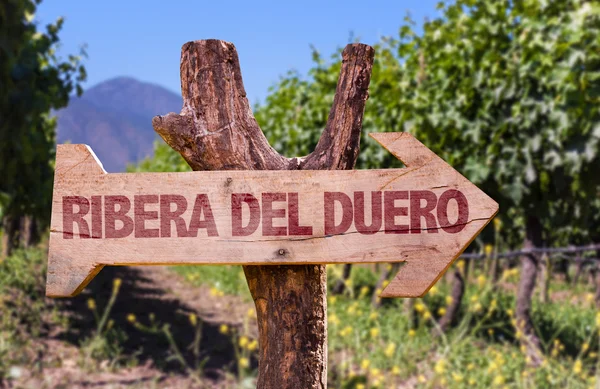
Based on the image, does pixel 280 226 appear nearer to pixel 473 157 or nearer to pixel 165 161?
pixel 473 157

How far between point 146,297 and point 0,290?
216 centimetres

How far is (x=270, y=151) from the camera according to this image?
1614 millimetres

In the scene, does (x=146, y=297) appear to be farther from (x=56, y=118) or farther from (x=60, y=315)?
(x=56, y=118)

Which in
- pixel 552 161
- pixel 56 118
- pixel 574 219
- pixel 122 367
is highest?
pixel 56 118

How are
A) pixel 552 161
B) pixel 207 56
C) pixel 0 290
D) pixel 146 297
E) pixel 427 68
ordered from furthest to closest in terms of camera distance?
pixel 146 297 → pixel 0 290 → pixel 427 68 → pixel 552 161 → pixel 207 56

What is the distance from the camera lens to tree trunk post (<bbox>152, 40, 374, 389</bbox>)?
1.50 metres

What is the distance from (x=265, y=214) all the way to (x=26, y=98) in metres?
5.50

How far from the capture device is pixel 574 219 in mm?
6223

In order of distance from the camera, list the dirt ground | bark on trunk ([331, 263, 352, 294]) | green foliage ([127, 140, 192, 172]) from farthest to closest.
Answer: green foliage ([127, 140, 192, 172]) < bark on trunk ([331, 263, 352, 294]) < the dirt ground

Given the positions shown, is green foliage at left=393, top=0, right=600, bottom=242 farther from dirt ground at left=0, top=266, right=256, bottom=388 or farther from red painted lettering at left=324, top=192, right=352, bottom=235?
red painted lettering at left=324, top=192, right=352, bottom=235

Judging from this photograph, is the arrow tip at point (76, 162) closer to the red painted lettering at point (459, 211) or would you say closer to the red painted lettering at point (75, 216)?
the red painted lettering at point (75, 216)

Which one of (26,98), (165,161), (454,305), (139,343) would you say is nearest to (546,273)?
(454,305)

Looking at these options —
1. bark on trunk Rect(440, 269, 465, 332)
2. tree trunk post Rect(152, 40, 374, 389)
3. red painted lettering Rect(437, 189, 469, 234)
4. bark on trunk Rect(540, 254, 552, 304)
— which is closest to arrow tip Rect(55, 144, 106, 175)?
tree trunk post Rect(152, 40, 374, 389)

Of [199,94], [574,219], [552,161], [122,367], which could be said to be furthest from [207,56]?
[574,219]
